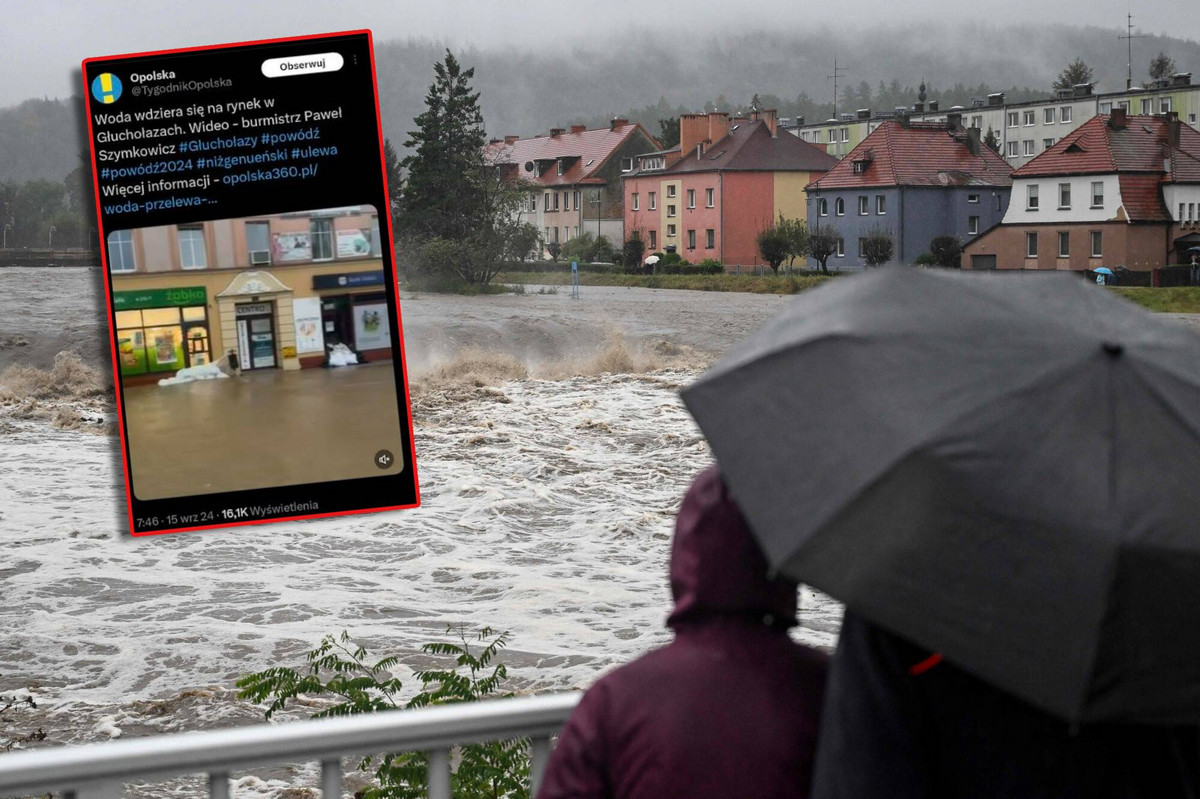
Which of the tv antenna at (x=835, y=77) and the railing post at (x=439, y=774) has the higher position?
the tv antenna at (x=835, y=77)

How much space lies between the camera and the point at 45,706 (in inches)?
607

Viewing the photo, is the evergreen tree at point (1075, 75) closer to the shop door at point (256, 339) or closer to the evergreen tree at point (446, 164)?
the evergreen tree at point (446, 164)

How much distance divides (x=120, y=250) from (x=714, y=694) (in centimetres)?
216

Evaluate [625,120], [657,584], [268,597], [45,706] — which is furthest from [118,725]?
[625,120]

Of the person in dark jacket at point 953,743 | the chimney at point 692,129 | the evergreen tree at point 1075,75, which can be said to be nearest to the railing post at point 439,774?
the person in dark jacket at point 953,743

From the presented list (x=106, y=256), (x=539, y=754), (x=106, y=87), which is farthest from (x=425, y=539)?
(x=539, y=754)

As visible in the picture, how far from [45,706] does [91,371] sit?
25051 mm

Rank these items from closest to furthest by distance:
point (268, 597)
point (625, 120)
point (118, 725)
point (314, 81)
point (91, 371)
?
point (314, 81)
point (118, 725)
point (268, 597)
point (91, 371)
point (625, 120)

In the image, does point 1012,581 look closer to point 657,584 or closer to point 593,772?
point 593,772

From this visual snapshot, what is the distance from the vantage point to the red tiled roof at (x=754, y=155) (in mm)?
51906

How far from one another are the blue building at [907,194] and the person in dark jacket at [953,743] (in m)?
43.2

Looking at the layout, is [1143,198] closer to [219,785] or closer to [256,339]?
[256,339]

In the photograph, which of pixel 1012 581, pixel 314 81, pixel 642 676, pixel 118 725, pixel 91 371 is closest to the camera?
pixel 1012 581

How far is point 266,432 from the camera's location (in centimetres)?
346
